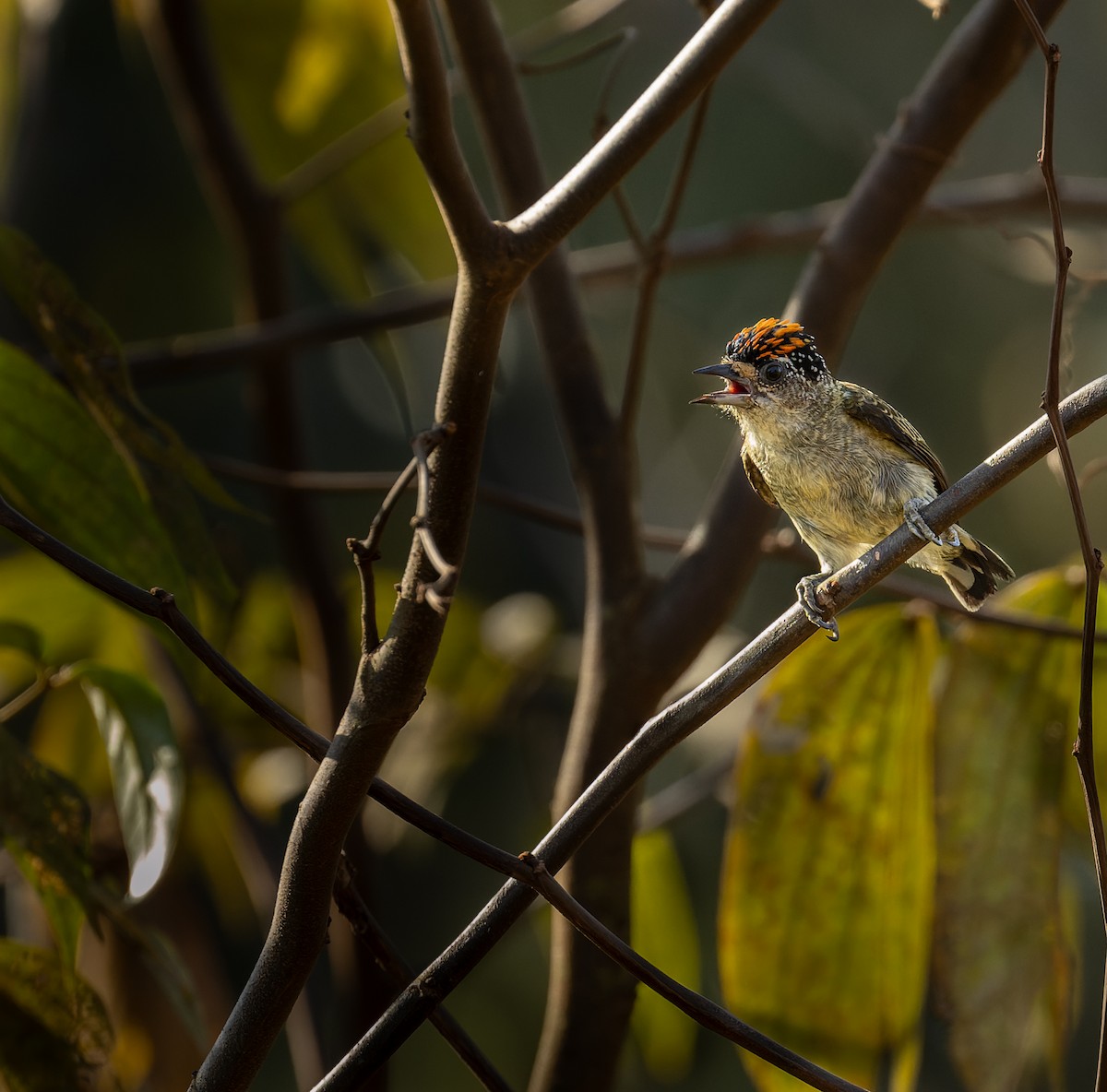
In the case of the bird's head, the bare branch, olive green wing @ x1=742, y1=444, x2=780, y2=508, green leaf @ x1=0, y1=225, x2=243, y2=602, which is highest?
the bird's head

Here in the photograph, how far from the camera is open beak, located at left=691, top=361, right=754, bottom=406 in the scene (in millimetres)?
2350

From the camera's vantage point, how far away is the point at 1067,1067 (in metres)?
8.92

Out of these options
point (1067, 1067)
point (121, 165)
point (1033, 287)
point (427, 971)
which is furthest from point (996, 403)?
point (427, 971)

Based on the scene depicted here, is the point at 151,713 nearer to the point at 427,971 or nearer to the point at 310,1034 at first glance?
the point at 427,971

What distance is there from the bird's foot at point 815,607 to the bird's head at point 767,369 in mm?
351

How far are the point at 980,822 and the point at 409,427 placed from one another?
51.7 inches

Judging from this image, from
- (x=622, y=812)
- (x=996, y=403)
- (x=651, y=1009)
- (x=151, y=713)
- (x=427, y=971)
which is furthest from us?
(x=996, y=403)

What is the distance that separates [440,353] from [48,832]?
6.63 m

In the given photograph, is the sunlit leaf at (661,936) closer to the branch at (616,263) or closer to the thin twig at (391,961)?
the branch at (616,263)

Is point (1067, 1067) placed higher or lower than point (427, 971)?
higher

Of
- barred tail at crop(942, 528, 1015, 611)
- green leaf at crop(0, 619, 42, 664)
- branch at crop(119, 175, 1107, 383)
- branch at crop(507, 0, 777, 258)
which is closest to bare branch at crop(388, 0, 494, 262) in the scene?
branch at crop(507, 0, 777, 258)

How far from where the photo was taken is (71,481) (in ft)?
5.66

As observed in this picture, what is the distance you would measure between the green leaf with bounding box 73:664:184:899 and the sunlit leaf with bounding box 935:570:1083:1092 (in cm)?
123

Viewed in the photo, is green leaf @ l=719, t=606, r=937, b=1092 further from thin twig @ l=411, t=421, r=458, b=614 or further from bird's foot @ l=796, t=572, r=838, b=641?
thin twig @ l=411, t=421, r=458, b=614
